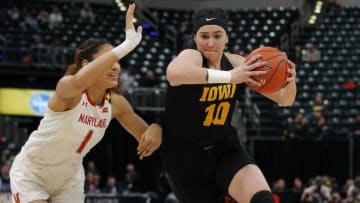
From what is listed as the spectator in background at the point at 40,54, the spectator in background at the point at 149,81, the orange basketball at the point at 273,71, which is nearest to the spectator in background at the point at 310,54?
the spectator in background at the point at 149,81

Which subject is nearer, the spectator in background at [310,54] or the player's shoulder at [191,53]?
the player's shoulder at [191,53]

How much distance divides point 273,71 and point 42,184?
181 centimetres

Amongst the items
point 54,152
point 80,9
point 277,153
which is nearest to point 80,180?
point 54,152

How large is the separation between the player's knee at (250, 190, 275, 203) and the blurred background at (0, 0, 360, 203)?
29.2ft

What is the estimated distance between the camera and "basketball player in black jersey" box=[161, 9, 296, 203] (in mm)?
5078

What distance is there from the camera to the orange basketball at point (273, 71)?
4871 millimetres

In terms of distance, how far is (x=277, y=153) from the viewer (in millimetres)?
18453

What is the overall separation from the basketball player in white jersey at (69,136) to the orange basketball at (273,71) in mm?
872

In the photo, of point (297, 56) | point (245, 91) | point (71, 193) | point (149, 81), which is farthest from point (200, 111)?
point (297, 56)

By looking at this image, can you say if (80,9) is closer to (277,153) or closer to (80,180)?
(277,153)

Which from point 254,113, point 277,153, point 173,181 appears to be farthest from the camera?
point 254,113

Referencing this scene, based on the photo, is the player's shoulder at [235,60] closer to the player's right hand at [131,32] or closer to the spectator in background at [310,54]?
the player's right hand at [131,32]

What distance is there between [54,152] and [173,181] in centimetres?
93

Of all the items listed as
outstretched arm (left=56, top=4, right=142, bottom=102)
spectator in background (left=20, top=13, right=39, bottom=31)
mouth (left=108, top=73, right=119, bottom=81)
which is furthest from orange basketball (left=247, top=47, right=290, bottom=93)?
spectator in background (left=20, top=13, right=39, bottom=31)
